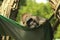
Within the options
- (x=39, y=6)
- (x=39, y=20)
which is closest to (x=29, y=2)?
(x=39, y=6)

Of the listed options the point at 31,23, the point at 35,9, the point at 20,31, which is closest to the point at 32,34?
the point at 20,31

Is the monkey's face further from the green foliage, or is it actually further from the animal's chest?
the green foliage

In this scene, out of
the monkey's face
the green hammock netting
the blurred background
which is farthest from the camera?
the blurred background

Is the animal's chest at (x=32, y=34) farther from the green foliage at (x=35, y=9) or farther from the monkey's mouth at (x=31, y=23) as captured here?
the green foliage at (x=35, y=9)

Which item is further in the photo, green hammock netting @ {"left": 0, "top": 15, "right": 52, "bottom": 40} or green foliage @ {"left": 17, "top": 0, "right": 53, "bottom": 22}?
green foliage @ {"left": 17, "top": 0, "right": 53, "bottom": 22}

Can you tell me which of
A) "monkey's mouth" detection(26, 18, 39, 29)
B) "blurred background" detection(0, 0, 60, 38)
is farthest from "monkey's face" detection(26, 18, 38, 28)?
"blurred background" detection(0, 0, 60, 38)

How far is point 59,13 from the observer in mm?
4719

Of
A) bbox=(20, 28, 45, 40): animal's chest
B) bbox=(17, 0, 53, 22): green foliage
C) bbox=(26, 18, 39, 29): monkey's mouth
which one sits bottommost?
bbox=(17, 0, 53, 22): green foliage

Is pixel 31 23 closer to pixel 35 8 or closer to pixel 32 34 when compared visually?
pixel 32 34

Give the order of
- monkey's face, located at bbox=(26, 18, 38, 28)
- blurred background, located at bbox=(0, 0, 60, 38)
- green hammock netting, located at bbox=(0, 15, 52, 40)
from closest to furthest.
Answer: green hammock netting, located at bbox=(0, 15, 52, 40), monkey's face, located at bbox=(26, 18, 38, 28), blurred background, located at bbox=(0, 0, 60, 38)

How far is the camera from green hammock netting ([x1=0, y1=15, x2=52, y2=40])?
13.5ft

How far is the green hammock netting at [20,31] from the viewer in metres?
4.11

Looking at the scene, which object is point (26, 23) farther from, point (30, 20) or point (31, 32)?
point (31, 32)

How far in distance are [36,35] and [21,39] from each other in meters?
0.24
